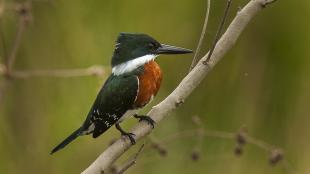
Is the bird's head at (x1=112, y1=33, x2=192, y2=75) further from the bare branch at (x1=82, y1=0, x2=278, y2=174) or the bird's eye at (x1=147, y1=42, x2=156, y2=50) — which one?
the bare branch at (x1=82, y1=0, x2=278, y2=174)

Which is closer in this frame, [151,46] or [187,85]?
[187,85]

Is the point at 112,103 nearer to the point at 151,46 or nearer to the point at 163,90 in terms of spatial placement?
the point at 151,46

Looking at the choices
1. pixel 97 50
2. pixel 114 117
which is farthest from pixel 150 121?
pixel 97 50

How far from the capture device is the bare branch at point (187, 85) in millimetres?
2260

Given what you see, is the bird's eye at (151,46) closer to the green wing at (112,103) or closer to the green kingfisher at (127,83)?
the green kingfisher at (127,83)

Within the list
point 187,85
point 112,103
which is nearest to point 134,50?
point 112,103

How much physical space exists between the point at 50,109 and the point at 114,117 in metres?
0.65

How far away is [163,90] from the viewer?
330 cm

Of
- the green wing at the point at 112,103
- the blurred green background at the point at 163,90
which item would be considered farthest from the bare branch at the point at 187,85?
the blurred green background at the point at 163,90

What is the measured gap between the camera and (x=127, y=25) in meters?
3.21

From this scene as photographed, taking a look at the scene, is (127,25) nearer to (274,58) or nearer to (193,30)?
(193,30)

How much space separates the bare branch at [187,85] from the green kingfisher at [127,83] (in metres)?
0.31

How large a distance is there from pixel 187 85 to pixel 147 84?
0.44 metres

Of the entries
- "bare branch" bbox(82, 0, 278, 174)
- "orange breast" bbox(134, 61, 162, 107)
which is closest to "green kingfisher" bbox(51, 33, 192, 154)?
"orange breast" bbox(134, 61, 162, 107)
